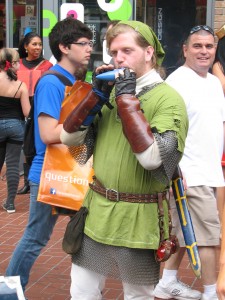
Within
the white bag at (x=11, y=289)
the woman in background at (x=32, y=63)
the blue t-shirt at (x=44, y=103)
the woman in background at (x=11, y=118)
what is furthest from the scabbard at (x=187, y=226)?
the woman in background at (x=32, y=63)

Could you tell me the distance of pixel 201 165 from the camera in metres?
4.76

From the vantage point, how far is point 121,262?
3.44m

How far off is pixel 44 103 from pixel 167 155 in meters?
1.28

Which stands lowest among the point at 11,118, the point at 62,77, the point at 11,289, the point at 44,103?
the point at 11,289

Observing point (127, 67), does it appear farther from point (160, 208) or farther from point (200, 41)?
point (200, 41)

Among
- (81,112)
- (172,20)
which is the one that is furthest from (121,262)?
(172,20)

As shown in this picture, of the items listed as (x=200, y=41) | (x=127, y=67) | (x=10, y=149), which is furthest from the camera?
(x=10, y=149)

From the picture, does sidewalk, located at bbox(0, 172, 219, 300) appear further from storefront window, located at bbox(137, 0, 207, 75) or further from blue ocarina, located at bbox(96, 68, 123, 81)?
storefront window, located at bbox(137, 0, 207, 75)

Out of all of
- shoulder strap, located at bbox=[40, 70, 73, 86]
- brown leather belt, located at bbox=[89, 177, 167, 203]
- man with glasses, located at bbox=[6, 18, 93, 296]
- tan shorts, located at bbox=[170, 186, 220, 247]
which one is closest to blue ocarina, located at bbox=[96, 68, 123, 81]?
brown leather belt, located at bbox=[89, 177, 167, 203]

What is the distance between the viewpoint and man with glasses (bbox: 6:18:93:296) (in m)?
4.32

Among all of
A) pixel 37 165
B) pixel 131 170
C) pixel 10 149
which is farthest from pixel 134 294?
pixel 10 149

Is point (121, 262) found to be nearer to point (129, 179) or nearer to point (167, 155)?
point (129, 179)

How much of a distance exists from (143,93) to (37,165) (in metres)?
1.25

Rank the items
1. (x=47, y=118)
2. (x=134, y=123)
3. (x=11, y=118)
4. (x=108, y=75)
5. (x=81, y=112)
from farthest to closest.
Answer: (x=11, y=118)
(x=47, y=118)
(x=81, y=112)
(x=108, y=75)
(x=134, y=123)
